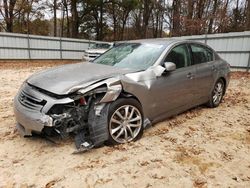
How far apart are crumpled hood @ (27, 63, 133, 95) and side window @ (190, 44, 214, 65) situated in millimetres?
1744

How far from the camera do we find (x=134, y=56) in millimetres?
3965

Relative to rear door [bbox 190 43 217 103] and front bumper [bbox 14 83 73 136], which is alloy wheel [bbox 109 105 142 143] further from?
rear door [bbox 190 43 217 103]

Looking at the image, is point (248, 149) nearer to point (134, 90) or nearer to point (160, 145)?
point (160, 145)

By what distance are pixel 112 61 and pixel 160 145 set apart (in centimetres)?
166

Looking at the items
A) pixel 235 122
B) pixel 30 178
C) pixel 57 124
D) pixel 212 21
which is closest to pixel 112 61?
pixel 57 124

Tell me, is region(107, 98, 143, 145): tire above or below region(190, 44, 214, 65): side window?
below

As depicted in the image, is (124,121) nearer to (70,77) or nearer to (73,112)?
(73,112)

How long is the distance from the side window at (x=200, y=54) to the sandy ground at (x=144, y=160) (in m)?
1.32

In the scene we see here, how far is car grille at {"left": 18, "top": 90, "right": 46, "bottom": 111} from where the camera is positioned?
2.92 metres

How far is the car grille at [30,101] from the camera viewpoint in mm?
2924

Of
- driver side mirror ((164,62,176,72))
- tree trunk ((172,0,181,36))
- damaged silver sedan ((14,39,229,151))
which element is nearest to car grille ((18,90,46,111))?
damaged silver sedan ((14,39,229,151))

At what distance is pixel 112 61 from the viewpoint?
4.07m

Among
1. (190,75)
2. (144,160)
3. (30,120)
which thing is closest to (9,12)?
(190,75)

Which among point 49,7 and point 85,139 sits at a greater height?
point 49,7
